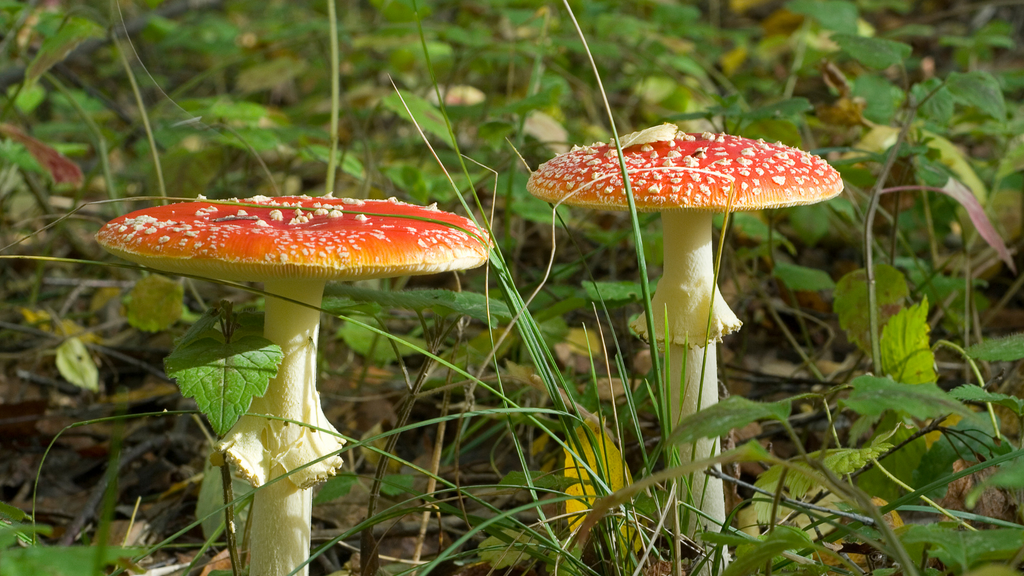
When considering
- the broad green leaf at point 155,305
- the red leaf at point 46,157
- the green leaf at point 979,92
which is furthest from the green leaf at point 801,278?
the red leaf at point 46,157

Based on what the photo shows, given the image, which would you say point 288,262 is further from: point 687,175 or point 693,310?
point 693,310

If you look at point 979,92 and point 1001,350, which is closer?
point 1001,350

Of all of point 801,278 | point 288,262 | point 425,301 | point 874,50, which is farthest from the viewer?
point 801,278

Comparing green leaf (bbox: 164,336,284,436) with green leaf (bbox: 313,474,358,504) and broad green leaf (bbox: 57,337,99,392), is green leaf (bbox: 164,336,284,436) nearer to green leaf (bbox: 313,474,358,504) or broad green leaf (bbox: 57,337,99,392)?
green leaf (bbox: 313,474,358,504)

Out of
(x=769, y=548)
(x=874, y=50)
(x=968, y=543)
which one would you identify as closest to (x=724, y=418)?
(x=769, y=548)

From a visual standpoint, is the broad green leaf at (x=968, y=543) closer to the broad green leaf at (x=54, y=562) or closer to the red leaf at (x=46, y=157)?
the broad green leaf at (x=54, y=562)
